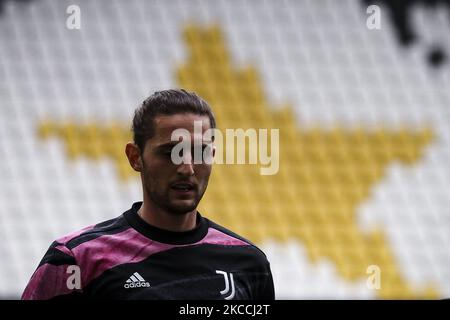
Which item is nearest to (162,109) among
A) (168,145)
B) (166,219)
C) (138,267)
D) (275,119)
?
(168,145)

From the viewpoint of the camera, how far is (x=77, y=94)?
18.9 ft

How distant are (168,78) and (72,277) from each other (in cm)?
425

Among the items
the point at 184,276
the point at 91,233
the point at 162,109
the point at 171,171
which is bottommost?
the point at 184,276

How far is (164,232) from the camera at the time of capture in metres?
1.71

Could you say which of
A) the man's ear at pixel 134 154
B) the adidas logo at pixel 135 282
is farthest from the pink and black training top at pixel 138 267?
the man's ear at pixel 134 154

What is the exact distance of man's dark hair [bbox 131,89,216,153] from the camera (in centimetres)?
171

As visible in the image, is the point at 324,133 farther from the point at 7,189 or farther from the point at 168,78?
the point at 7,189

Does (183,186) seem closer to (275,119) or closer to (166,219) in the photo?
(166,219)

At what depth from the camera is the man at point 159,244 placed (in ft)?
5.36

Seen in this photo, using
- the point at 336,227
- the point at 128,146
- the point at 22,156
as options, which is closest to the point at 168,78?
the point at 22,156

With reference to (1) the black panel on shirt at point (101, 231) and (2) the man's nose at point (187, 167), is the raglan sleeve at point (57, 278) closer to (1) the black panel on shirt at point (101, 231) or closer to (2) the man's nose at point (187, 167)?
(1) the black panel on shirt at point (101, 231)

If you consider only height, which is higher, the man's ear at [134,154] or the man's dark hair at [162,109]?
the man's dark hair at [162,109]

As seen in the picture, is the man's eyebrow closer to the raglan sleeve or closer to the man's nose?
the man's nose

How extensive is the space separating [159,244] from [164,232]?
0.09ft
